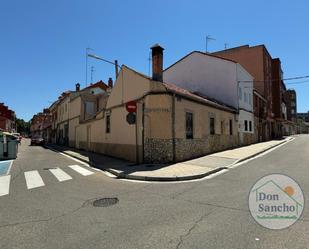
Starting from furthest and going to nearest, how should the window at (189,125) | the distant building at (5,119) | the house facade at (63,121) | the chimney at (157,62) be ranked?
the distant building at (5,119), the house facade at (63,121), the window at (189,125), the chimney at (157,62)

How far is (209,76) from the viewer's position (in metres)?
24.7

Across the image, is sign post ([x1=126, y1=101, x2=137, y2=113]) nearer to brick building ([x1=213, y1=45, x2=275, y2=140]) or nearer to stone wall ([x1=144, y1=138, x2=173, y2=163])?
stone wall ([x1=144, y1=138, x2=173, y2=163])

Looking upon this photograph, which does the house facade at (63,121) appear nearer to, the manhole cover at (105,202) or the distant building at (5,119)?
the distant building at (5,119)

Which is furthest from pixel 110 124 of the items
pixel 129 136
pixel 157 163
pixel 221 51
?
pixel 221 51

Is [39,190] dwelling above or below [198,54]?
below

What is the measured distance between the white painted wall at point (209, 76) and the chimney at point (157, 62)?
10.7 meters

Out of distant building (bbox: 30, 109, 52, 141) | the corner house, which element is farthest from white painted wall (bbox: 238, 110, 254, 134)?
distant building (bbox: 30, 109, 52, 141)

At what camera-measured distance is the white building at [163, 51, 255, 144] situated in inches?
938

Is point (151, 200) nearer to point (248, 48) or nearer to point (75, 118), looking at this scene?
point (75, 118)

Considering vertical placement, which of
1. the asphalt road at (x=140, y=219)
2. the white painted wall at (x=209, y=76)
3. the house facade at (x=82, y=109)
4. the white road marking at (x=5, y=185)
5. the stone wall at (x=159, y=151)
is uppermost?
the white painted wall at (x=209, y=76)

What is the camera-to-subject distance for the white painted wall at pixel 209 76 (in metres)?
23.8

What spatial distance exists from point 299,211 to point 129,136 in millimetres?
10584

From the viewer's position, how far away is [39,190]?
303 inches

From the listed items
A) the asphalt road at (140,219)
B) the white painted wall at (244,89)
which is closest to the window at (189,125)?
the asphalt road at (140,219)
